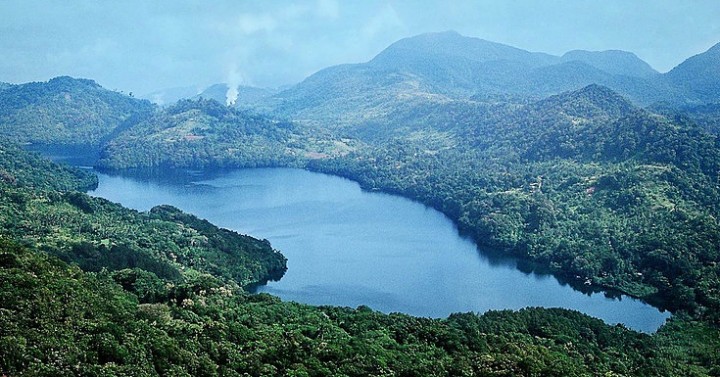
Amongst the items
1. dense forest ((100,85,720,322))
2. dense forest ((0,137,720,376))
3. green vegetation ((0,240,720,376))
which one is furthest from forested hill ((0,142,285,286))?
dense forest ((100,85,720,322))

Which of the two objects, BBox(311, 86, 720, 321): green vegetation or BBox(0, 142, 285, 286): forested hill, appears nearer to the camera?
BBox(0, 142, 285, 286): forested hill

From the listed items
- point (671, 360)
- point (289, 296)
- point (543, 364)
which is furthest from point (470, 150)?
point (543, 364)

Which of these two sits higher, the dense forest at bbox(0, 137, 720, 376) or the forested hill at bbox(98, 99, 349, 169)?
the forested hill at bbox(98, 99, 349, 169)

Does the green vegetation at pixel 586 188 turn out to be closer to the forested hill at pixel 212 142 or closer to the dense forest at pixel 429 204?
the dense forest at pixel 429 204

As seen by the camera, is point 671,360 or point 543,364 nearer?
point 543,364

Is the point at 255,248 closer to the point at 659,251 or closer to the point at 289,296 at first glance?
the point at 289,296

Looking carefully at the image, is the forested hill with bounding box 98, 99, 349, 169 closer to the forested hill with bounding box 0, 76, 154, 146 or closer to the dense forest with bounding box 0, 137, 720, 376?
the forested hill with bounding box 0, 76, 154, 146

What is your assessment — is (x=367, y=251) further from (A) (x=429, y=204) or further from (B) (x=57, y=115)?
(B) (x=57, y=115)
